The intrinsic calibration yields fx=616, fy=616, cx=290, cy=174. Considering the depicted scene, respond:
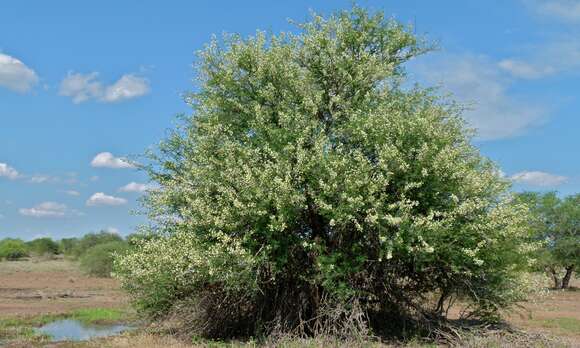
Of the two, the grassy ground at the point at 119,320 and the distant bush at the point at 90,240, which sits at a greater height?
the distant bush at the point at 90,240

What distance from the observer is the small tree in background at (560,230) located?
61469 mm

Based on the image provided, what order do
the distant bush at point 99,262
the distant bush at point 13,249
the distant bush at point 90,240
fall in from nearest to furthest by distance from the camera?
the distant bush at point 99,262
the distant bush at point 90,240
the distant bush at point 13,249

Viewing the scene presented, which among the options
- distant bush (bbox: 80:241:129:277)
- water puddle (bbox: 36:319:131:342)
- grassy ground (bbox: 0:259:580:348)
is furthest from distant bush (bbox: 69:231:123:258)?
water puddle (bbox: 36:319:131:342)

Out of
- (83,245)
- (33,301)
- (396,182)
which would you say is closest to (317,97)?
(396,182)

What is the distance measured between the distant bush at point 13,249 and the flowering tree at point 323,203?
12224 centimetres

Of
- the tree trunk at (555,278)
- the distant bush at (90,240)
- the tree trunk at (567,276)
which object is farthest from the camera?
the distant bush at (90,240)

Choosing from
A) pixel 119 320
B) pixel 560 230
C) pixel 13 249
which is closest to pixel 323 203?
pixel 119 320

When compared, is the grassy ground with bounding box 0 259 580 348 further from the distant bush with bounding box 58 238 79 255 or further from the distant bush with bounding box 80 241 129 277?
the distant bush with bounding box 58 238 79 255

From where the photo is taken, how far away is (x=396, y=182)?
19.7 metres

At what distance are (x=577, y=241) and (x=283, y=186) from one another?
5213 centimetres

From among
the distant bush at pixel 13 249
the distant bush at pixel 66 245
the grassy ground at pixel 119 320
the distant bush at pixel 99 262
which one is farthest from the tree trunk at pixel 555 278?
the distant bush at pixel 66 245

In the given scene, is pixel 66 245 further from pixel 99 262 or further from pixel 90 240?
pixel 99 262

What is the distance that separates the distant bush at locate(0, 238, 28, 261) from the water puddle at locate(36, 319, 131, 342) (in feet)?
363

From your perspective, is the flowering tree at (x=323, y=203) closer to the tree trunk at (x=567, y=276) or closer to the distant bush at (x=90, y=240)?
the tree trunk at (x=567, y=276)
